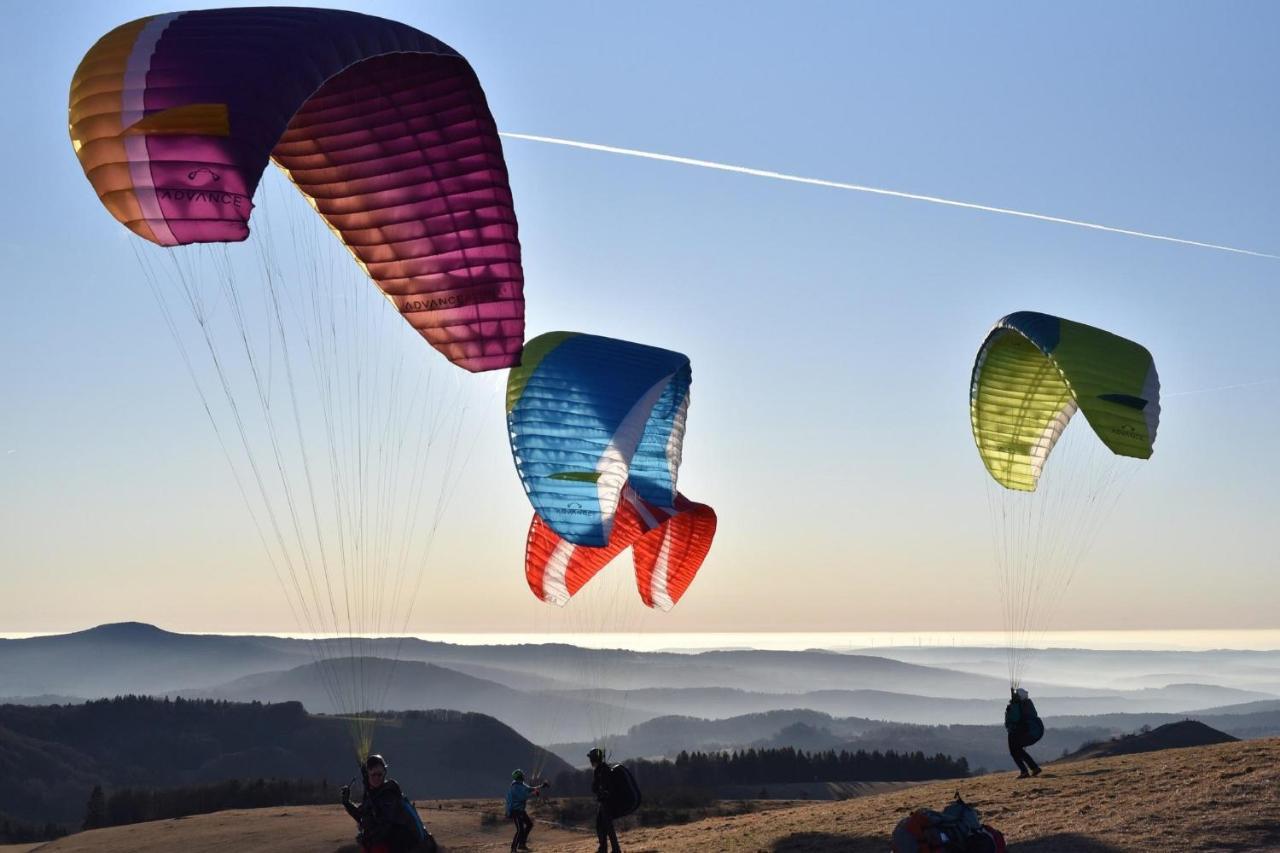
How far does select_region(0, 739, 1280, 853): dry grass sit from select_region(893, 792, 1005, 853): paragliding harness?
452 centimetres

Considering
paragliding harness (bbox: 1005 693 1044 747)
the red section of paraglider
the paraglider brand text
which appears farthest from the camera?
the red section of paraglider

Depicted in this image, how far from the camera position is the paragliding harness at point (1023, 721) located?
2344 cm

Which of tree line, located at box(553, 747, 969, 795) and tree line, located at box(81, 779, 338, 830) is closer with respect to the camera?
tree line, located at box(81, 779, 338, 830)

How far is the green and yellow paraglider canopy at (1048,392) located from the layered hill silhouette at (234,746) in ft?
447

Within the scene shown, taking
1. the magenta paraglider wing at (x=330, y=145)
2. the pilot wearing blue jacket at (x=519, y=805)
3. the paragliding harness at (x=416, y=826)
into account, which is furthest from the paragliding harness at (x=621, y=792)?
the paragliding harness at (x=416, y=826)

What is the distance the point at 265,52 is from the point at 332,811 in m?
24.8

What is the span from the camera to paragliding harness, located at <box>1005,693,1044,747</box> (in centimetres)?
2344

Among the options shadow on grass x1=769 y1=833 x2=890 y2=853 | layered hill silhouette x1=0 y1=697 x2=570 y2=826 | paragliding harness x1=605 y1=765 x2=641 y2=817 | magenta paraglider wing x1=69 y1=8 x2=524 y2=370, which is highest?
magenta paraglider wing x1=69 y1=8 x2=524 y2=370

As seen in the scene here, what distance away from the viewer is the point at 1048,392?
A: 28.0 m

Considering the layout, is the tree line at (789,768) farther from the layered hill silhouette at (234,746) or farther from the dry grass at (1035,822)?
the layered hill silhouette at (234,746)

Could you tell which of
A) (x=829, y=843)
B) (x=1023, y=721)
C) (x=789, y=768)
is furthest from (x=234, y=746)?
(x=829, y=843)

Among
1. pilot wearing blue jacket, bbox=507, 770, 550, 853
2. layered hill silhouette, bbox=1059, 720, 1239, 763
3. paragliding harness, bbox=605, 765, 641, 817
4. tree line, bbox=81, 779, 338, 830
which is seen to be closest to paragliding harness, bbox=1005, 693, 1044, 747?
paragliding harness, bbox=605, 765, 641, 817

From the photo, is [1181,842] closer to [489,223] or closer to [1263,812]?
[1263,812]

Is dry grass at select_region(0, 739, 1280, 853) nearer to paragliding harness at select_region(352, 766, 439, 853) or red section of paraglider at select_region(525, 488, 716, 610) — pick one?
red section of paraglider at select_region(525, 488, 716, 610)
